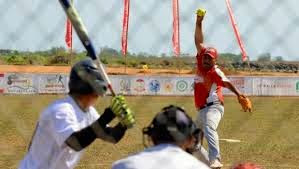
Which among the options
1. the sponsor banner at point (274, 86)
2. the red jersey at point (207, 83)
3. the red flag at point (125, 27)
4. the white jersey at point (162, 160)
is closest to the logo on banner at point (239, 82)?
the sponsor banner at point (274, 86)

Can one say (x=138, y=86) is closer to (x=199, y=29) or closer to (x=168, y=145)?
(x=199, y=29)

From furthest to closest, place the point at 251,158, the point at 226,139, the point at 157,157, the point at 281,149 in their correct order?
the point at 226,139 < the point at 281,149 < the point at 251,158 < the point at 157,157

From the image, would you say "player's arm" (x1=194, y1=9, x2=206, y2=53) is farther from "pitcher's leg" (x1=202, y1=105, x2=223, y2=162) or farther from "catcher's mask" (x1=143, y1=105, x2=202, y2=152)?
"catcher's mask" (x1=143, y1=105, x2=202, y2=152)

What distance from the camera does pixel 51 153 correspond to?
14.7 ft

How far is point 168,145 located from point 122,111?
90cm

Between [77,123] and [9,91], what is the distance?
3057cm

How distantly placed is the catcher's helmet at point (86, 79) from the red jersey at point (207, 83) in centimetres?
448

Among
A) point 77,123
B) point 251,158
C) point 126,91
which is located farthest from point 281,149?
point 126,91

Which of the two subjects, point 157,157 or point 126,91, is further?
point 126,91

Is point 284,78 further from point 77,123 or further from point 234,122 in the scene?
point 77,123

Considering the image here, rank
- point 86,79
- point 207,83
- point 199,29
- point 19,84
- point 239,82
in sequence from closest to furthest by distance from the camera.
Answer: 1. point 86,79
2. point 199,29
3. point 207,83
4. point 19,84
5. point 239,82

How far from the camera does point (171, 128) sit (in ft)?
12.2

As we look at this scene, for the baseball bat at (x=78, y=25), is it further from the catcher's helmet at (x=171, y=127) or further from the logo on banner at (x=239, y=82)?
the logo on banner at (x=239, y=82)

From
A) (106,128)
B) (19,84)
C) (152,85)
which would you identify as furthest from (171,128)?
(152,85)
